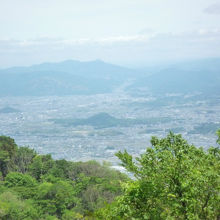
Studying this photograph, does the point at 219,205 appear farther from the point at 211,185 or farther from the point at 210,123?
the point at 210,123

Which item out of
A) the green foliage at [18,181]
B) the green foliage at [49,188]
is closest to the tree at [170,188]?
the green foliage at [49,188]

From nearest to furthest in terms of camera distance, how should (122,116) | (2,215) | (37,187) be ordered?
1. (2,215)
2. (37,187)
3. (122,116)

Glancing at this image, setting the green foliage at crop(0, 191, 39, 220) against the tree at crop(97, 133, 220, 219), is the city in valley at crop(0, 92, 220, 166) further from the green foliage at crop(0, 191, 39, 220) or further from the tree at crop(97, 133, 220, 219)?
the tree at crop(97, 133, 220, 219)

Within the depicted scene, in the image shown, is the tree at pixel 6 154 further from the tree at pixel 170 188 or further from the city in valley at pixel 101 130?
the city in valley at pixel 101 130

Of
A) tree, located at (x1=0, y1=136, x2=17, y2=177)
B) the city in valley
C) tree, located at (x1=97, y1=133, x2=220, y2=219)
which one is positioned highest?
tree, located at (x1=97, y1=133, x2=220, y2=219)

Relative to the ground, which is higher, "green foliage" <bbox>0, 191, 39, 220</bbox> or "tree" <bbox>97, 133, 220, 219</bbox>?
"tree" <bbox>97, 133, 220, 219</bbox>

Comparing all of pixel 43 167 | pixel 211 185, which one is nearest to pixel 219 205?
pixel 211 185

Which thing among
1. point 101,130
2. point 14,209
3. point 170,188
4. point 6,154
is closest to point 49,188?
point 14,209

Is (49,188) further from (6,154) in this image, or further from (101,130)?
(101,130)

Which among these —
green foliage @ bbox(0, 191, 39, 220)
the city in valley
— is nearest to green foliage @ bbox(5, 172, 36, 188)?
green foliage @ bbox(0, 191, 39, 220)
